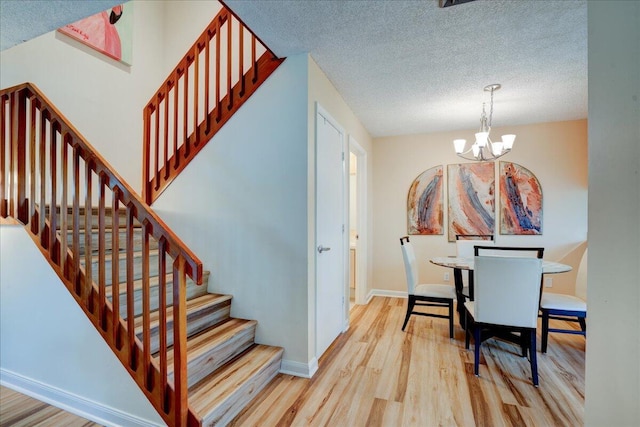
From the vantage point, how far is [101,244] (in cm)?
174

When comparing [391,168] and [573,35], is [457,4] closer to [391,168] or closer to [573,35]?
[573,35]

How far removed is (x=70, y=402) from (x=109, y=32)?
3510mm

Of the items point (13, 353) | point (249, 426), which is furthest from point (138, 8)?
point (249, 426)

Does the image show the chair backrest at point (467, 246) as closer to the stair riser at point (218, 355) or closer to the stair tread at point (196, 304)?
the stair riser at point (218, 355)

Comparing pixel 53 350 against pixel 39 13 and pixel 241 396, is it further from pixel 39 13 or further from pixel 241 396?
pixel 39 13

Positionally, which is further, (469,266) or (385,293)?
(385,293)

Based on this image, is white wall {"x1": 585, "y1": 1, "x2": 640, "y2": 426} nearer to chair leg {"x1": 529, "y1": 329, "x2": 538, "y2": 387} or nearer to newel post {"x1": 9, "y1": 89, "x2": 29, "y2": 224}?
chair leg {"x1": 529, "y1": 329, "x2": 538, "y2": 387}

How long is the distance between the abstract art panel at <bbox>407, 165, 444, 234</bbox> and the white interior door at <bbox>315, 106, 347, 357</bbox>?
1.69m

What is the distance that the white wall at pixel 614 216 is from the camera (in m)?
0.58

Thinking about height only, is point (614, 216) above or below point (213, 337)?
above

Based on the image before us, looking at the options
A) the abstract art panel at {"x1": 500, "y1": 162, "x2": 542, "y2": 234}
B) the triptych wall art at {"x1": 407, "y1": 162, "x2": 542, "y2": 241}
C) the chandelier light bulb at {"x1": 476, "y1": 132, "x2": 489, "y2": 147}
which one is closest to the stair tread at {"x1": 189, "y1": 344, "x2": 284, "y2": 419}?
the chandelier light bulb at {"x1": 476, "y1": 132, "x2": 489, "y2": 147}

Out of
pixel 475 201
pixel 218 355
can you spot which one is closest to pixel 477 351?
pixel 218 355

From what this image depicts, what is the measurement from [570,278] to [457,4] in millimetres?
3932

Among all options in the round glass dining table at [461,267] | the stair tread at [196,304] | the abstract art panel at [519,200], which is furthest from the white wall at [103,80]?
the abstract art panel at [519,200]
